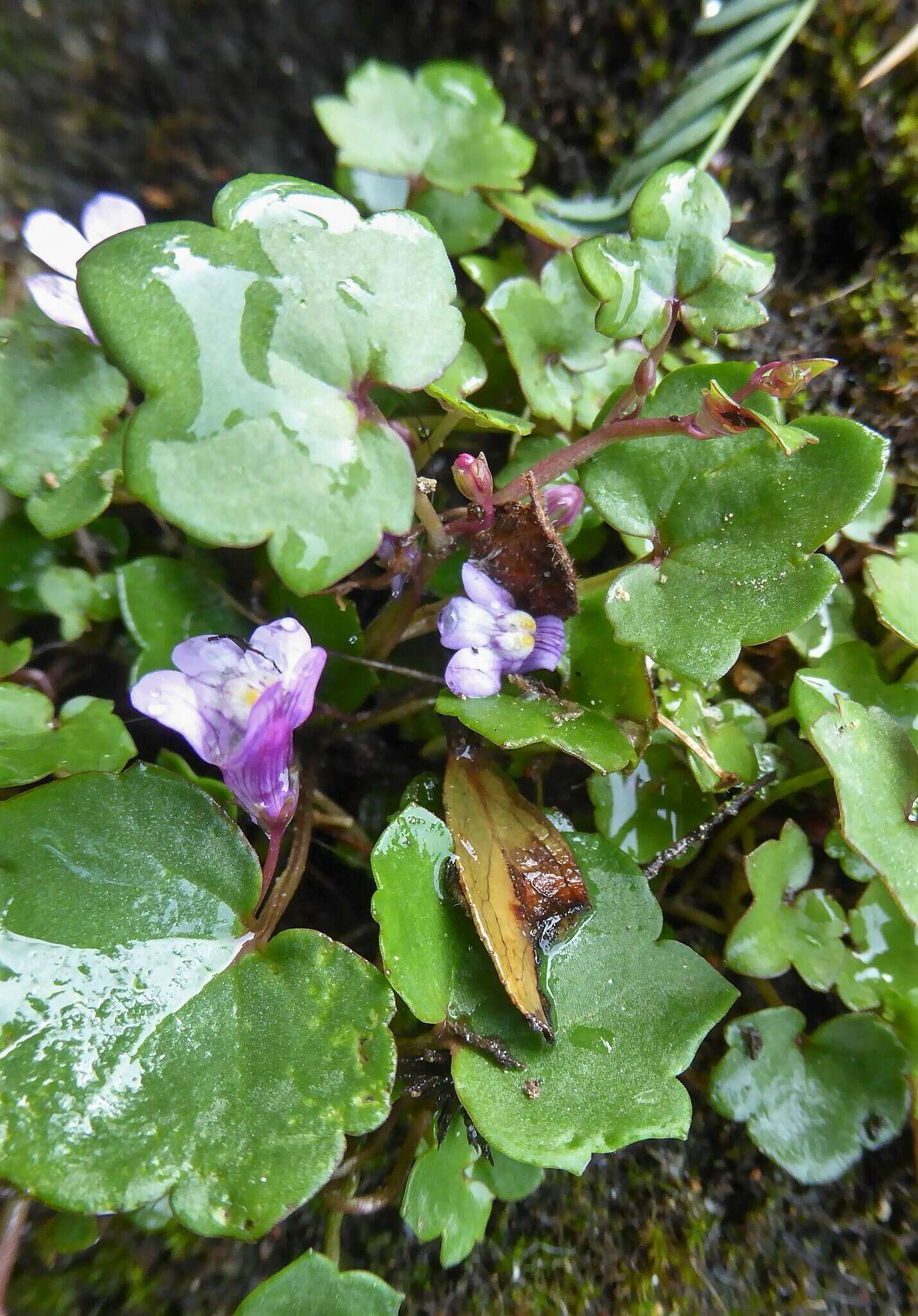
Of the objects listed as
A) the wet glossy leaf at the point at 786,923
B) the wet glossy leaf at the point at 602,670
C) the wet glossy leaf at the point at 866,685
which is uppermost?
the wet glossy leaf at the point at 866,685

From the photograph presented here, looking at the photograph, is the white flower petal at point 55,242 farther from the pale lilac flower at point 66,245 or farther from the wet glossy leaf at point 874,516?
the wet glossy leaf at point 874,516

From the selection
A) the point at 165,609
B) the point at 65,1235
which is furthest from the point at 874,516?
the point at 65,1235

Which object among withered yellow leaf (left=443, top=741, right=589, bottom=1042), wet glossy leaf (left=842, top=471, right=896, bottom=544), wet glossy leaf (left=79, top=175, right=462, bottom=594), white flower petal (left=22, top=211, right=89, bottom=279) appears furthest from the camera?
wet glossy leaf (left=842, top=471, right=896, bottom=544)

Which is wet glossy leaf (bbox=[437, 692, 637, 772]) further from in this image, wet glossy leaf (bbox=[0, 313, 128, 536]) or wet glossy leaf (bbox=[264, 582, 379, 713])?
wet glossy leaf (bbox=[0, 313, 128, 536])

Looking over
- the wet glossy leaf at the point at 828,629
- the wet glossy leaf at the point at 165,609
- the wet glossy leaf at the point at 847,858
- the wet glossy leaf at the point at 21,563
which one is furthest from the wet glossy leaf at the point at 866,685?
the wet glossy leaf at the point at 21,563

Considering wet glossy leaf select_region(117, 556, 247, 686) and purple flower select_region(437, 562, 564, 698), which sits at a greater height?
purple flower select_region(437, 562, 564, 698)

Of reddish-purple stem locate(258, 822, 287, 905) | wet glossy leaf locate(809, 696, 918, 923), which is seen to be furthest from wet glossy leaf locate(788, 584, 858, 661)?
reddish-purple stem locate(258, 822, 287, 905)
